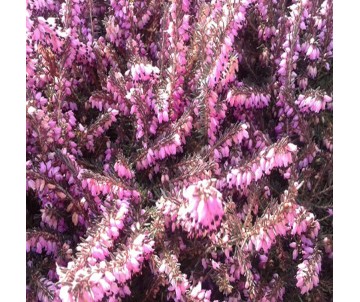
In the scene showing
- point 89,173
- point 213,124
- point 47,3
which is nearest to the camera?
point 89,173

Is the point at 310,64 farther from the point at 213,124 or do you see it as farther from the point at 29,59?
the point at 29,59

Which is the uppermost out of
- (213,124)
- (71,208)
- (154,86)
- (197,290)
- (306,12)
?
(306,12)

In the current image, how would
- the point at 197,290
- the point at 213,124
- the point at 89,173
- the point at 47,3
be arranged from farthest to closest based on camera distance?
1. the point at 47,3
2. the point at 213,124
3. the point at 89,173
4. the point at 197,290

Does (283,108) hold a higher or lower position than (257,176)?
higher
